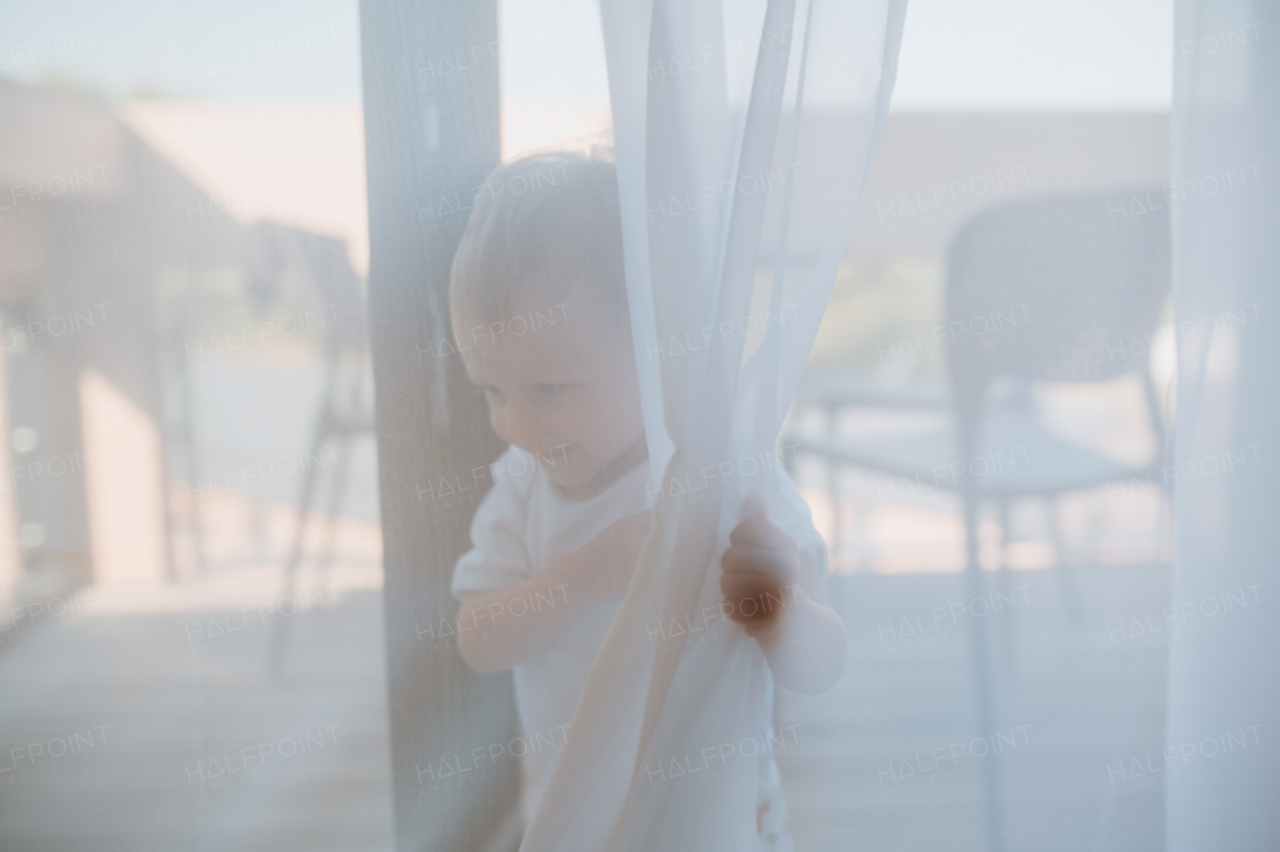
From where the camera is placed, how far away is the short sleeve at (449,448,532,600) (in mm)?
646

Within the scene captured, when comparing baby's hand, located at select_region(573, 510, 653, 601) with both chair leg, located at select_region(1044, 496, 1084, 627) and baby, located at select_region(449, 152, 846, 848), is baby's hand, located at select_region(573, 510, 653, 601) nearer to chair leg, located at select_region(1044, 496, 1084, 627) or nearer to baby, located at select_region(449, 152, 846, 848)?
baby, located at select_region(449, 152, 846, 848)

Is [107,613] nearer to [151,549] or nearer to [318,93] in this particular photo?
[151,549]

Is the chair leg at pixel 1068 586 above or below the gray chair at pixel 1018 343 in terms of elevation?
below

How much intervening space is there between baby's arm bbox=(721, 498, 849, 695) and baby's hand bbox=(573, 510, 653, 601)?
99 mm

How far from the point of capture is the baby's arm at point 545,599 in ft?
2.11

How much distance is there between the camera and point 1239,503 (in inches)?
27.0

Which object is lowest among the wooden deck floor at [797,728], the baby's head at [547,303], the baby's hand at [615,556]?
the wooden deck floor at [797,728]

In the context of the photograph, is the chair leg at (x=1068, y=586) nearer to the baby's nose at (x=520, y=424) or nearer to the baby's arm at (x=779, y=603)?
the baby's arm at (x=779, y=603)

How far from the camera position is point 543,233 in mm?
596

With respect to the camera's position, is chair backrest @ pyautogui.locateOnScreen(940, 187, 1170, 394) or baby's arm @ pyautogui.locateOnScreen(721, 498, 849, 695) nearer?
baby's arm @ pyautogui.locateOnScreen(721, 498, 849, 695)

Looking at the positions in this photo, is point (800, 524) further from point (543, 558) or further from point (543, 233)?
point (543, 233)

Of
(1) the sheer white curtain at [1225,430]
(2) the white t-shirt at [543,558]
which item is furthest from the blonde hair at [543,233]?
(1) the sheer white curtain at [1225,430]

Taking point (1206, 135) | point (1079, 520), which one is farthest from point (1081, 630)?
point (1206, 135)

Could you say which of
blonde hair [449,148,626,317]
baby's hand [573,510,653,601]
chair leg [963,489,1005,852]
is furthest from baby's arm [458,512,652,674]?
chair leg [963,489,1005,852]
